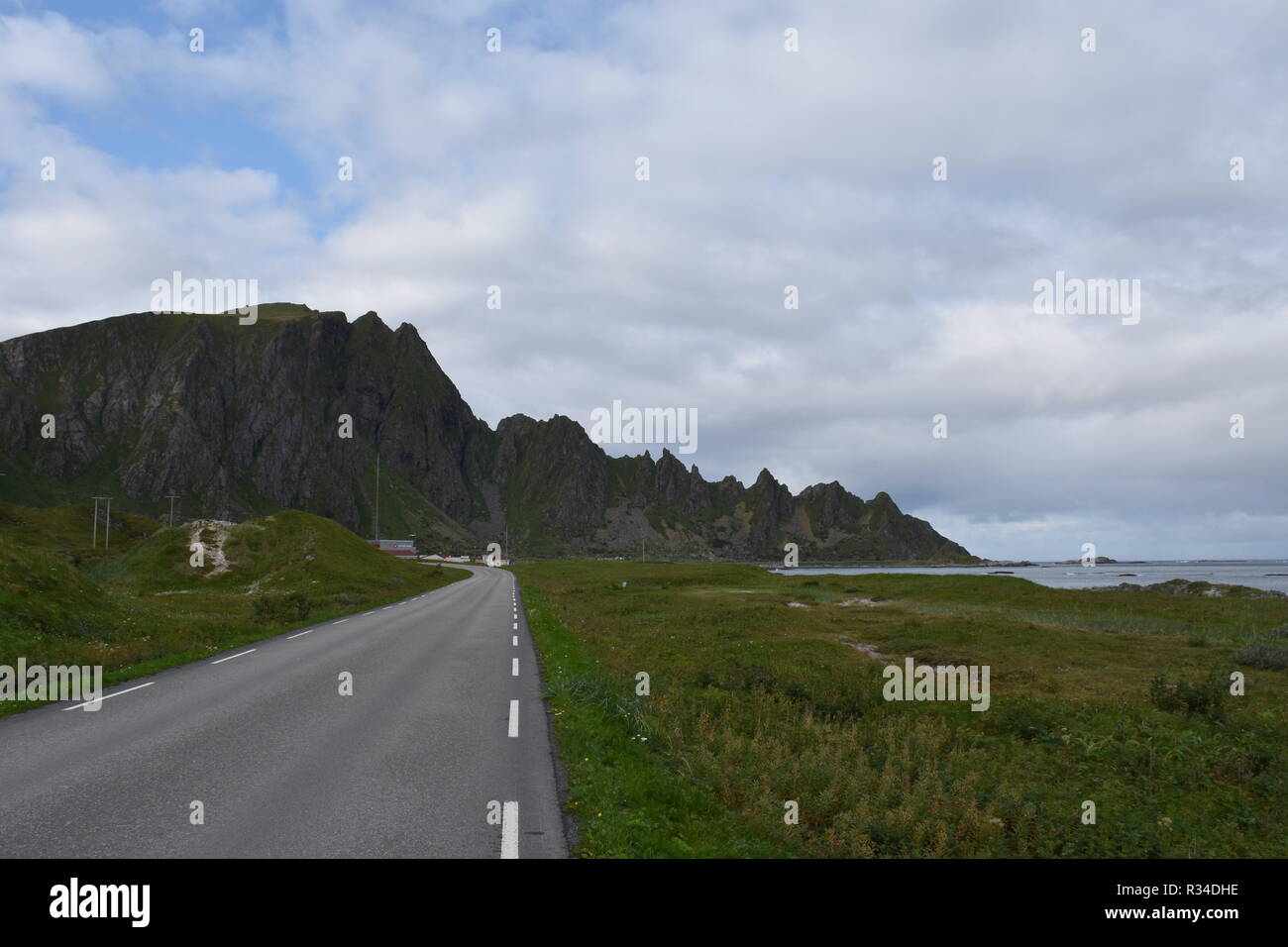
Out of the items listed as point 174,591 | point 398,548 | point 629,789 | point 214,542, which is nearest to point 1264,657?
point 629,789

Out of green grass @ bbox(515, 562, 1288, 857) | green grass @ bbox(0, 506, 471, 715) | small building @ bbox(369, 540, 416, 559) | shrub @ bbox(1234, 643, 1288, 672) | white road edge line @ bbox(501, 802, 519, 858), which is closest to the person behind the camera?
white road edge line @ bbox(501, 802, 519, 858)

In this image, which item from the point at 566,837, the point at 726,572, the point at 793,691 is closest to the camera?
the point at 566,837

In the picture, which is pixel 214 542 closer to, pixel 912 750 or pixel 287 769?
pixel 287 769

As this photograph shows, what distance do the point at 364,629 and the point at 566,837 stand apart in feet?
79.7

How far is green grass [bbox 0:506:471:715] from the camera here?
2028 centimetres

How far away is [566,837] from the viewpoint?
7.45 metres

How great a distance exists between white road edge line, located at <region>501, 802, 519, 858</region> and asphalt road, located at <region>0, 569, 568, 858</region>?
0.02 m

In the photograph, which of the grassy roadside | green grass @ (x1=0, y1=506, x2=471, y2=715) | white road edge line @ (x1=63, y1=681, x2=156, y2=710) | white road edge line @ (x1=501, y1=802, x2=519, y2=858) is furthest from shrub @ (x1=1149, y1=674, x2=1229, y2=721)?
green grass @ (x1=0, y1=506, x2=471, y2=715)

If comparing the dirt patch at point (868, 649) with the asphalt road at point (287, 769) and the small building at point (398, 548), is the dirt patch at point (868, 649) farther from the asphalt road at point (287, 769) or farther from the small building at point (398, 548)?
the small building at point (398, 548)

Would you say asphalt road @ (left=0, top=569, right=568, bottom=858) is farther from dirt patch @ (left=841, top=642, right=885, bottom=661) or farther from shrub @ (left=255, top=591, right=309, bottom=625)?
dirt patch @ (left=841, top=642, right=885, bottom=661)
